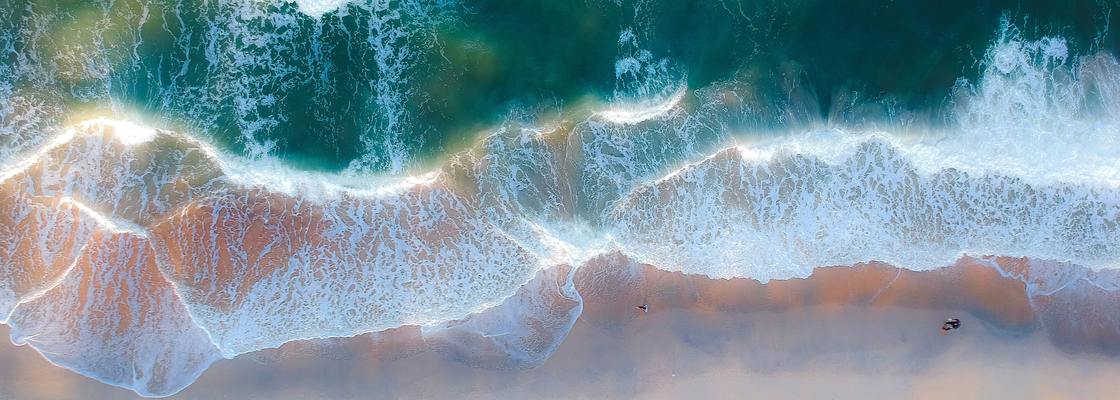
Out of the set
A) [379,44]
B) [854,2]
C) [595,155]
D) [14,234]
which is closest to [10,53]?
[14,234]

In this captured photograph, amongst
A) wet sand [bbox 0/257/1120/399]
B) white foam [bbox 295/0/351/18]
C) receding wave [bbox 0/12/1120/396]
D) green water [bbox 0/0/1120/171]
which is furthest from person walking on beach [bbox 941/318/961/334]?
white foam [bbox 295/0/351/18]

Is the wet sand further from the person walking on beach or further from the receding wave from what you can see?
the receding wave

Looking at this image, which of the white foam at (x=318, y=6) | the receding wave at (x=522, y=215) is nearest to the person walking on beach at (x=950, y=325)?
the receding wave at (x=522, y=215)

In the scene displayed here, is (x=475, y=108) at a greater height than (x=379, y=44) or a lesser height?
lesser

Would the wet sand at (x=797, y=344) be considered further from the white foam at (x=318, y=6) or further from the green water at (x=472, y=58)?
the white foam at (x=318, y=6)

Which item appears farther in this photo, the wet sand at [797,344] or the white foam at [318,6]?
the white foam at [318,6]

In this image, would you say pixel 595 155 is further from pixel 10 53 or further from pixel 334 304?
pixel 10 53
